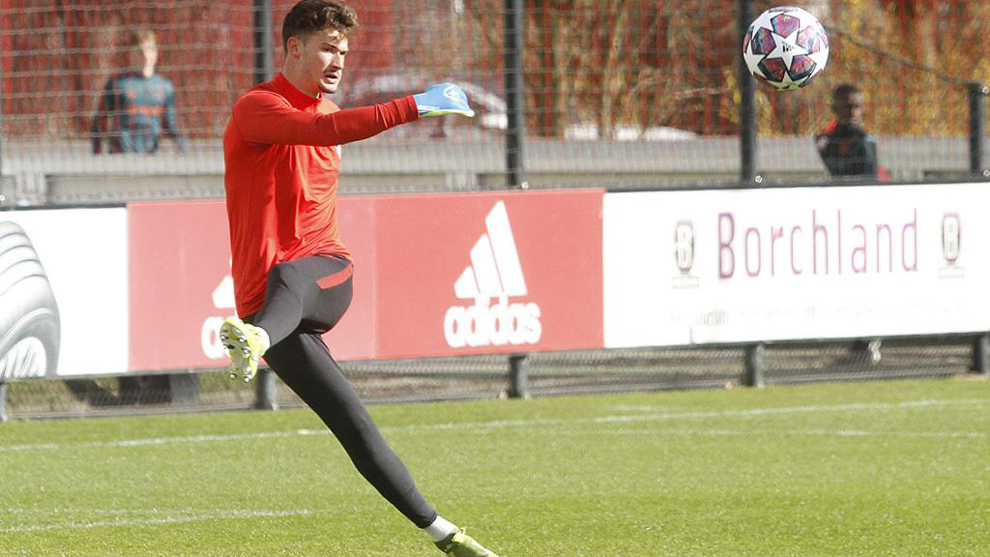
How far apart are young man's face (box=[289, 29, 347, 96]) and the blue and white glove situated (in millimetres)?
427

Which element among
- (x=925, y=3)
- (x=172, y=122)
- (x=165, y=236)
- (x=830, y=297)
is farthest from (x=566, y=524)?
(x=925, y=3)

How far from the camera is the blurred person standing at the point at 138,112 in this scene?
463 inches

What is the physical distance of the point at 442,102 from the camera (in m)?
5.55

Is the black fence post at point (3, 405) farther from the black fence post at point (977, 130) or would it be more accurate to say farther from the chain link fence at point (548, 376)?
the black fence post at point (977, 130)

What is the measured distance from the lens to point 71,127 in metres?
12.1

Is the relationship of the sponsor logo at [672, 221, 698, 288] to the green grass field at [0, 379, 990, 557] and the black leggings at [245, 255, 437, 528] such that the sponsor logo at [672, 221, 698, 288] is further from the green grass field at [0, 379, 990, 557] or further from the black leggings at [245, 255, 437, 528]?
the black leggings at [245, 255, 437, 528]

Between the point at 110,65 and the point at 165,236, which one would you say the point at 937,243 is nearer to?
the point at 165,236

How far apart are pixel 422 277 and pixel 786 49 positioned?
3.40m

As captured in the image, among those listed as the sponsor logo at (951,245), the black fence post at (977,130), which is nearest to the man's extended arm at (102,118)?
the sponsor logo at (951,245)

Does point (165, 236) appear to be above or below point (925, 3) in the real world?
below

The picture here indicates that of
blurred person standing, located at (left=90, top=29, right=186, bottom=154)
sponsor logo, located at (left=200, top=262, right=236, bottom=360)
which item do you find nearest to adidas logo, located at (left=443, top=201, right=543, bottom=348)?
sponsor logo, located at (left=200, top=262, right=236, bottom=360)

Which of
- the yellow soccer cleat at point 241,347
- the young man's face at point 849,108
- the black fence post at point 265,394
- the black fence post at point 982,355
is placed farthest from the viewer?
the young man's face at point 849,108

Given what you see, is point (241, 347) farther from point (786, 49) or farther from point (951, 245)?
point (951, 245)

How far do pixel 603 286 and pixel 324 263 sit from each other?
5.81 meters
